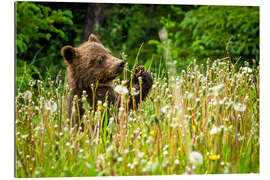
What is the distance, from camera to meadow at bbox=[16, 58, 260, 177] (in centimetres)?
311

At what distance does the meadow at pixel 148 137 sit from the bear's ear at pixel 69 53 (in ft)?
1.07

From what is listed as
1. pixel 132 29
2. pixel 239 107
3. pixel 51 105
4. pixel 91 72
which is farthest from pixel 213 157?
pixel 132 29

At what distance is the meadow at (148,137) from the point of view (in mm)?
3107

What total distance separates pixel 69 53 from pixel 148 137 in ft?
3.92

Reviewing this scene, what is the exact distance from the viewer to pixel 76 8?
419 cm

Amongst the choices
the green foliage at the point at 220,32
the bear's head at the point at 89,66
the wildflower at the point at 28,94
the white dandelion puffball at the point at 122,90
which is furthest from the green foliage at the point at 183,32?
the wildflower at the point at 28,94

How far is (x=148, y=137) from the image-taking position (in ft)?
10.2

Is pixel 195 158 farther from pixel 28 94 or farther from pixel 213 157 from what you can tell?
pixel 28 94

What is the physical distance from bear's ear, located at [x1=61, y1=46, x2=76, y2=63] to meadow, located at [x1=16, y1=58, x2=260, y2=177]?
0.33 metres

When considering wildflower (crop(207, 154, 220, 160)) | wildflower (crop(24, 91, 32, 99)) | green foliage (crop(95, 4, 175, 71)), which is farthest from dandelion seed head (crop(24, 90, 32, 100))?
wildflower (crop(207, 154, 220, 160))

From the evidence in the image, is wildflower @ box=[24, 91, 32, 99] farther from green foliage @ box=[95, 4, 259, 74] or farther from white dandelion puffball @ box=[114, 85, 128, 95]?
green foliage @ box=[95, 4, 259, 74]

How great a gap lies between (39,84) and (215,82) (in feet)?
5.85
